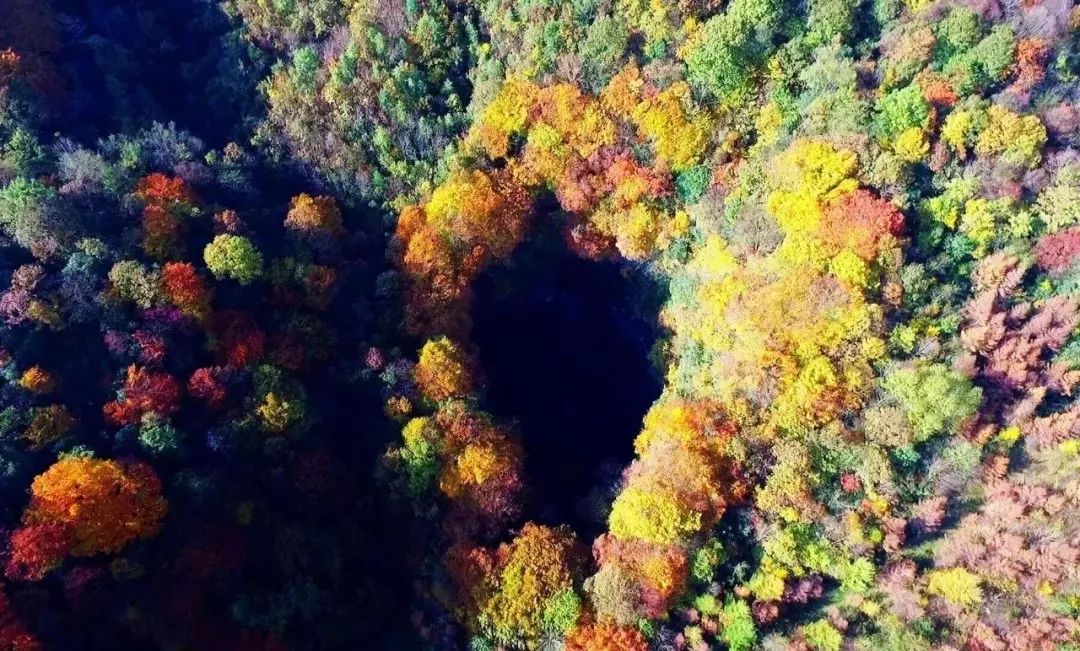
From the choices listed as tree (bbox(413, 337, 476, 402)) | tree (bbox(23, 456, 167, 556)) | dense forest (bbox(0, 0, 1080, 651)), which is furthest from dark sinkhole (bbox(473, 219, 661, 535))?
tree (bbox(23, 456, 167, 556))

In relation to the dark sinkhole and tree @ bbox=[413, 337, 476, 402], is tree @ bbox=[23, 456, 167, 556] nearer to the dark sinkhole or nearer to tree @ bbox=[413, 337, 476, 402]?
tree @ bbox=[413, 337, 476, 402]

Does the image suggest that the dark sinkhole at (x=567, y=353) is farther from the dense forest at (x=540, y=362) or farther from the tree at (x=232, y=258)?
the tree at (x=232, y=258)

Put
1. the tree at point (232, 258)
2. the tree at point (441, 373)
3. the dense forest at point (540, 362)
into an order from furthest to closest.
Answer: the tree at point (441, 373) → the tree at point (232, 258) → the dense forest at point (540, 362)

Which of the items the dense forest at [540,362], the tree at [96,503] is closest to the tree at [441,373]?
the dense forest at [540,362]

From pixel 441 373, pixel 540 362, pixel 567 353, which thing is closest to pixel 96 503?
pixel 441 373

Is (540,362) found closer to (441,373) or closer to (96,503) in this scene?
(441,373)
